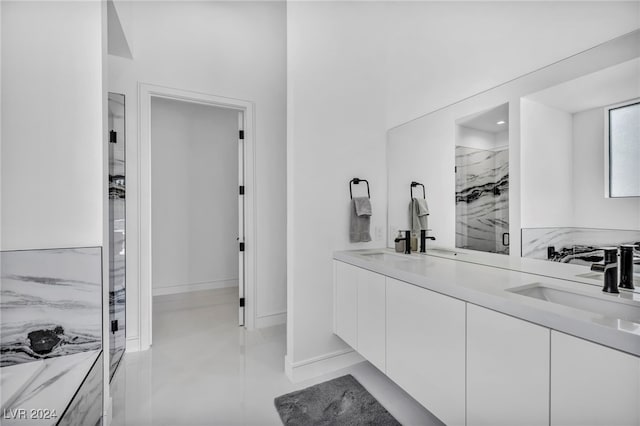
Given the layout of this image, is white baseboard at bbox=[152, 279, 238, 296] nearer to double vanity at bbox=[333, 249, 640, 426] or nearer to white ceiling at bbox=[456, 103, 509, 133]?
double vanity at bbox=[333, 249, 640, 426]

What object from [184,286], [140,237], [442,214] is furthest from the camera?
[184,286]

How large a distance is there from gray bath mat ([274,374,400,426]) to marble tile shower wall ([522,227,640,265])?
1.19m

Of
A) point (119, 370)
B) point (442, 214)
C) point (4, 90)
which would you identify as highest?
point (4, 90)

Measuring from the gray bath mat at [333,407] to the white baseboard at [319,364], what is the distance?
5.3 inches

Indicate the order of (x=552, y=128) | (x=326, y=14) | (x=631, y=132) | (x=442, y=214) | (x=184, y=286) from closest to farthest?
1. (x=631, y=132)
2. (x=552, y=128)
3. (x=442, y=214)
4. (x=326, y=14)
5. (x=184, y=286)

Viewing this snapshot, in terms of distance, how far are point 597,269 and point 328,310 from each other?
1557 mm

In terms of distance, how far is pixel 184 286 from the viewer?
14.1 feet

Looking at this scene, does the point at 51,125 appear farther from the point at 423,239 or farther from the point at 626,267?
the point at 626,267

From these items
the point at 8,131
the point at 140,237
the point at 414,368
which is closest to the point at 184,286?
the point at 140,237

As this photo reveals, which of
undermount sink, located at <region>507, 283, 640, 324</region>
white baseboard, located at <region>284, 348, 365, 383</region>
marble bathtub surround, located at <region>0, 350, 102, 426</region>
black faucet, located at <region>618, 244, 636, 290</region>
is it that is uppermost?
black faucet, located at <region>618, 244, 636, 290</region>

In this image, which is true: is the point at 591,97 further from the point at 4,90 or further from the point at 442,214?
the point at 4,90

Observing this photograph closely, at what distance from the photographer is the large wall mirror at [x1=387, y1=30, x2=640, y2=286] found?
1.24 meters

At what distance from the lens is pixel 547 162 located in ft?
4.77

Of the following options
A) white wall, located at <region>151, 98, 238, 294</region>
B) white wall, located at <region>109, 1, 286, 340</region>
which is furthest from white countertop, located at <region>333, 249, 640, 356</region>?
white wall, located at <region>151, 98, 238, 294</region>
